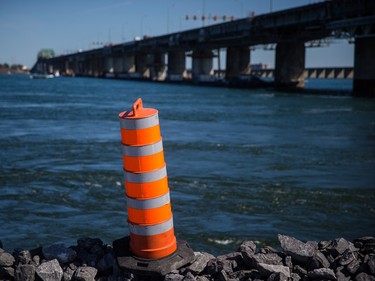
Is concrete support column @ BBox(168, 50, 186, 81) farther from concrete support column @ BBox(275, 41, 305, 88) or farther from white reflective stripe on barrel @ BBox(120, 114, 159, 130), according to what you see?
white reflective stripe on barrel @ BBox(120, 114, 159, 130)

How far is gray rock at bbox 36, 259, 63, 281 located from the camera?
16.7 feet

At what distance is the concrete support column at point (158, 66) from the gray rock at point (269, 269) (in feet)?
462

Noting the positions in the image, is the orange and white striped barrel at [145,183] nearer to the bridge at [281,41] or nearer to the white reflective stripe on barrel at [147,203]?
the white reflective stripe on barrel at [147,203]

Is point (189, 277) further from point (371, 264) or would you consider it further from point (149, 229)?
point (371, 264)

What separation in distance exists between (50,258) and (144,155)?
1.54 m

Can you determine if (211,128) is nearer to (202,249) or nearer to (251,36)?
(202,249)

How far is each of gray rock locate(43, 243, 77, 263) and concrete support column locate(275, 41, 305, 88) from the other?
258ft

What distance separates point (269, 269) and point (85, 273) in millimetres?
1830

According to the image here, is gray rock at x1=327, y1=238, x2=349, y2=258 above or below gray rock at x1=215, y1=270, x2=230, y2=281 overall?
above

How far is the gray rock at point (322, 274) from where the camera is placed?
4.90 m

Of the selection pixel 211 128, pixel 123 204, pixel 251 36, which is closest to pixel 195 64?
pixel 251 36

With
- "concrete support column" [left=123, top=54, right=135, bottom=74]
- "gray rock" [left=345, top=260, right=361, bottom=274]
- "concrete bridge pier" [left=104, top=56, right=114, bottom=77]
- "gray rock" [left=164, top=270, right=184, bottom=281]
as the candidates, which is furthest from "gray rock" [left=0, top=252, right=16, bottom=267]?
"concrete bridge pier" [left=104, top=56, right=114, bottom=77]

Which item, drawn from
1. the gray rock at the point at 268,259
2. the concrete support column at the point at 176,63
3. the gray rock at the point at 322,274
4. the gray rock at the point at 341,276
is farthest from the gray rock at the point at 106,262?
the concrete support column at the point at 176,63

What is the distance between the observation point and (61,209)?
29.6ft
